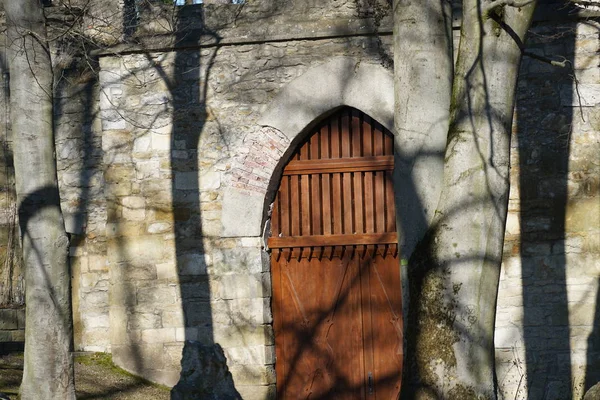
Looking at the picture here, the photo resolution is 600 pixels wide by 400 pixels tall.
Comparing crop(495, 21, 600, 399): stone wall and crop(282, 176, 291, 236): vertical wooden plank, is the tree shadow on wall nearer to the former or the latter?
crop(495, 21, 600, 399): stone wall

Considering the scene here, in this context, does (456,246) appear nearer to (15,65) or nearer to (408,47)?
(408,47)

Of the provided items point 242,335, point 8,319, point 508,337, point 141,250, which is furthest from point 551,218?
point 8,319

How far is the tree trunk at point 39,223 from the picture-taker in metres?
5.88

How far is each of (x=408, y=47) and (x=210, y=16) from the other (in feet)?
12.2

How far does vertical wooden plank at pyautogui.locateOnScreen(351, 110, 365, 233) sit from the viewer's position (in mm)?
8227

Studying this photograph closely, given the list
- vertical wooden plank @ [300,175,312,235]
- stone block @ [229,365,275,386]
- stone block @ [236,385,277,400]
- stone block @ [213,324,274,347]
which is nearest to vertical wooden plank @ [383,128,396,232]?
vertical wooden plank @ [300,175,312,235]

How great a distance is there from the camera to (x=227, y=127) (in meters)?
8.21

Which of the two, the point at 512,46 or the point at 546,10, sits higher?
the point at 546,10

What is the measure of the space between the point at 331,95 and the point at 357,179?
0.83m

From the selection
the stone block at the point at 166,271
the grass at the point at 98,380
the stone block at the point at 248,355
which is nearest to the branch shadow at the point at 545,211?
the stone block at the point at 248,355

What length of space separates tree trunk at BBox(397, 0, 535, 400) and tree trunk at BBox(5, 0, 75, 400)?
2.52 meters

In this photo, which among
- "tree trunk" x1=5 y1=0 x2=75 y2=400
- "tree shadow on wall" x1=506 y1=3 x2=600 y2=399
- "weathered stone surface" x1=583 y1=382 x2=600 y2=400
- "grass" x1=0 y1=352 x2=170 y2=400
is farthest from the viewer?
"tree shadow on wall" x1=506 y1=3 x2=600 y2=399

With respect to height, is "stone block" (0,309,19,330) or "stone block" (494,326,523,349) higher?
"stone block" (0,309,19,330)

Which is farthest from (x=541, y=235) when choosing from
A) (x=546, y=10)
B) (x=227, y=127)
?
(x=227, y=127)
